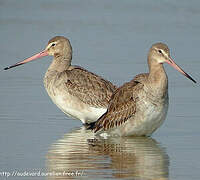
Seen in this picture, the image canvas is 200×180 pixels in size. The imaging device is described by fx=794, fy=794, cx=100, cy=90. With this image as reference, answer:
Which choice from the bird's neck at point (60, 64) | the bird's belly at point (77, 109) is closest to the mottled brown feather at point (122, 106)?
the bird's belly at point (77, 109)

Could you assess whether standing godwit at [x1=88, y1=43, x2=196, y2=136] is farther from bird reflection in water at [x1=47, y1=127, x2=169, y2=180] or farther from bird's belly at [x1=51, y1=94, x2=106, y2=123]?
bird's belly at [x1=51, y1=94, x2=106, y2=123]

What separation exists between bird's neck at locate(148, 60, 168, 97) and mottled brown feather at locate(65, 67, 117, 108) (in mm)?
1573

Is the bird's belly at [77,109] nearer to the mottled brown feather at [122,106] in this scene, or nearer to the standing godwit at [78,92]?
the standing godwit at [78,92]

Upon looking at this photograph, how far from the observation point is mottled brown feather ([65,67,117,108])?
43.0ft

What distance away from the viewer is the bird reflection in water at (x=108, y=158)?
9.50m

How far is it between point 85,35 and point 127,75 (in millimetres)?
4559

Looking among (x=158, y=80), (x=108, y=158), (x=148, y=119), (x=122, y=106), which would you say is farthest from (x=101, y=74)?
(x=108, y=158)

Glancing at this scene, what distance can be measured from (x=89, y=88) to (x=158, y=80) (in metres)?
2.04

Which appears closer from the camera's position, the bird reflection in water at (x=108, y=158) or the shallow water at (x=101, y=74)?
the bird reflection in water at (x=108, y=158)

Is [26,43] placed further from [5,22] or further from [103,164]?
[103,164]

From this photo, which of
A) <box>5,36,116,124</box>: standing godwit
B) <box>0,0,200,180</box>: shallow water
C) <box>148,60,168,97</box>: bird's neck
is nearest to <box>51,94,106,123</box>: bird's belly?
<box>5,36,116,124</box>: standing godwit

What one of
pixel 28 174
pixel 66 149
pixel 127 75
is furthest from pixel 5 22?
pixel 28 174

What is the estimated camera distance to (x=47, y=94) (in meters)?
14.6

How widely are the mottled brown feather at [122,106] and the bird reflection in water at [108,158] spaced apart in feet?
0.79
